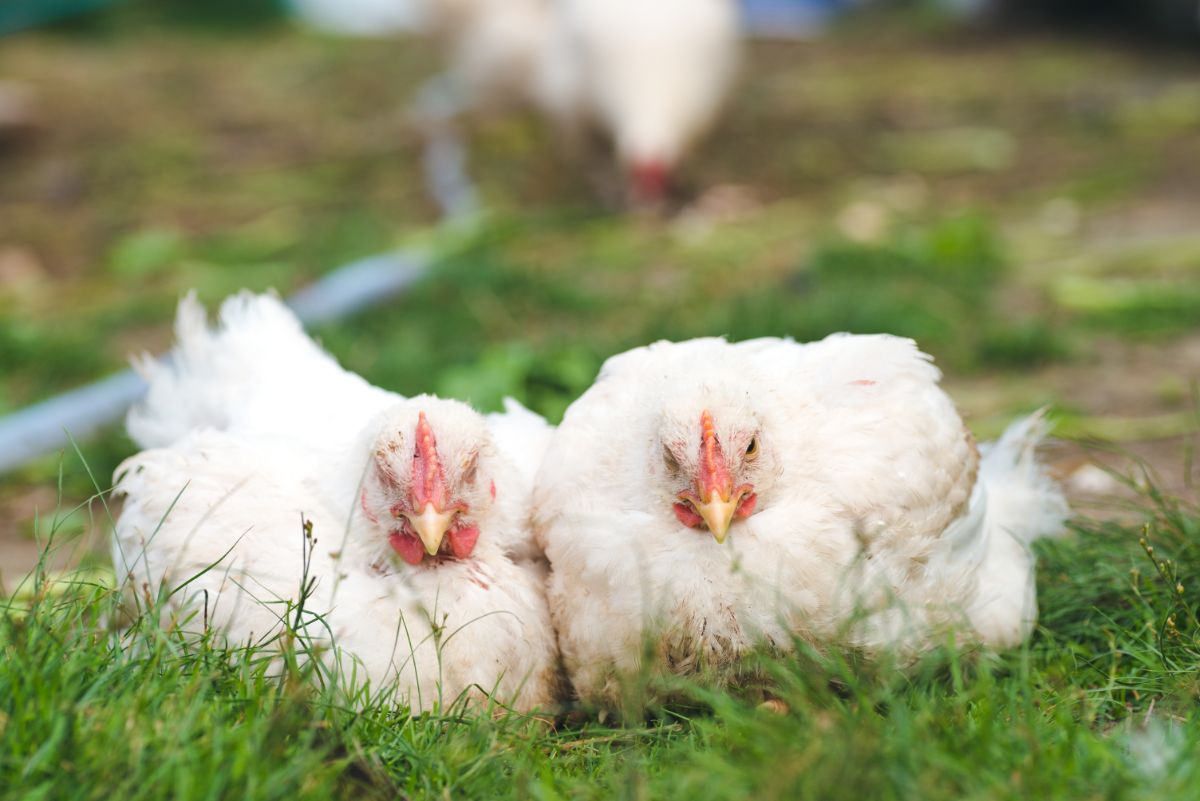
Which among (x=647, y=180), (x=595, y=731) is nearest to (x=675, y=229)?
(x=647, y=180)

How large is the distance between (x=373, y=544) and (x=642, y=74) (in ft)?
15.9

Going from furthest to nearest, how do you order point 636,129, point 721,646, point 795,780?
point 636,129, point 721,646, point 795,780

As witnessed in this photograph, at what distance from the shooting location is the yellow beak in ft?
7.15

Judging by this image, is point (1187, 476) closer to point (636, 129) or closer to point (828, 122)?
point (636, 129)

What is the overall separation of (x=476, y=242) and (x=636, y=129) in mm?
1325

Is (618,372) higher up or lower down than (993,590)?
higher up

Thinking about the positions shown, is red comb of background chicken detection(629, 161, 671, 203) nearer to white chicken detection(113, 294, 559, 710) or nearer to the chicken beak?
white chicken detection(113, 294, 559, 710)

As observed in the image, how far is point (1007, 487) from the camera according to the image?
292cm

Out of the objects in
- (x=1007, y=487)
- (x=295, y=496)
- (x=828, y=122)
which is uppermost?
(x=828, y=122)

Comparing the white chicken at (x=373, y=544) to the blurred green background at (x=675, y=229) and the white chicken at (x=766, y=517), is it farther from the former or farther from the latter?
the blurred green background at (x=675, y=229)

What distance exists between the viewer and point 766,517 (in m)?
2.30

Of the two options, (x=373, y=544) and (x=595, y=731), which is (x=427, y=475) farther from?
(x=595, y=731)

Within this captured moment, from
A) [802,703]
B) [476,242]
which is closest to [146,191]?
[476,242]

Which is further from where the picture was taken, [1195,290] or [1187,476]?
[1195,290]
